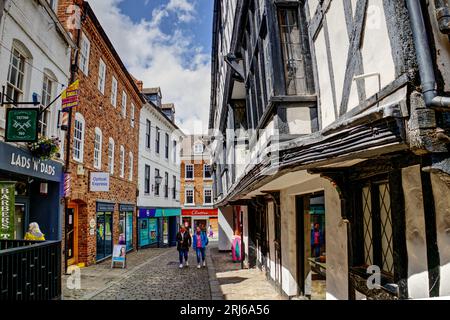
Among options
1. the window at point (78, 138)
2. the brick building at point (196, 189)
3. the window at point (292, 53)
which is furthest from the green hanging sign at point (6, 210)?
the brick building at point (196, 189)

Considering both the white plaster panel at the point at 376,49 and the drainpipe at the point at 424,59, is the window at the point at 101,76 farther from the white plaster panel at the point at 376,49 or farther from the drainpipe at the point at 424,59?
the drainpipe at the point at 424,59

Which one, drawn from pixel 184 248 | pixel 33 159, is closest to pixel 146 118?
pixel 184 248

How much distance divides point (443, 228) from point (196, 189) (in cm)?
3250

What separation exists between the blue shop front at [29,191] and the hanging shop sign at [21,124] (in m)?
0.34

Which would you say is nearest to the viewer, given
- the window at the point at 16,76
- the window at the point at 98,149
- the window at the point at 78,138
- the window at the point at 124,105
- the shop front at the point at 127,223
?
the window at the point at 16,76

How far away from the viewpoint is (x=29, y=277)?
4.22 m

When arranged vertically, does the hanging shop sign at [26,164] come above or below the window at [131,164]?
below

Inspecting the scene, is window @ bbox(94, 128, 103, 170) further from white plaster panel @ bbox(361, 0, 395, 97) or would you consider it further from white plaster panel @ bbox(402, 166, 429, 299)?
white plaster panel @ bbox(402, 166, 429, 299)

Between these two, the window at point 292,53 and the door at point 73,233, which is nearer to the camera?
the window at point 292,53

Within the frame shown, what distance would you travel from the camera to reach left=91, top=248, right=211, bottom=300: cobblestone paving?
831 cm

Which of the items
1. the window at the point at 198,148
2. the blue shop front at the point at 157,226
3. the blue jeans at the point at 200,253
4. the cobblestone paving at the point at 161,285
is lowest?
the cobblestone paving at the point at 161,285

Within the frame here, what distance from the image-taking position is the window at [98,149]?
45.3 ft

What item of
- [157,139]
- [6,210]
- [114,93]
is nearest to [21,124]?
[6,210]
